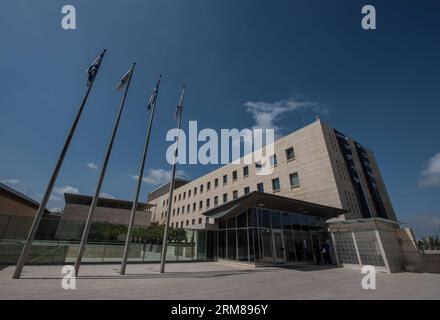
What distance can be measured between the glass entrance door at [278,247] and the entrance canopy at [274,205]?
212 centimetres

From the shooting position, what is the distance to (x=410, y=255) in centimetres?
1484

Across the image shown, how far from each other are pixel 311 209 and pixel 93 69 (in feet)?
61.5

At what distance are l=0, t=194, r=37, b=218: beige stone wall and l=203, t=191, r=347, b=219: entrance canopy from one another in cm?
2089

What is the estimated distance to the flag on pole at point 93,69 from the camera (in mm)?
11141

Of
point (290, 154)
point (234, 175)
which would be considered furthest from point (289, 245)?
point (234, 175)

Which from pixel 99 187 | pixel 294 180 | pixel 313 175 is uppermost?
pixel 294 180

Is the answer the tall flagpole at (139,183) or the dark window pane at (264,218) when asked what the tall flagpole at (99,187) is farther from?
the dark window pane at (264,218)

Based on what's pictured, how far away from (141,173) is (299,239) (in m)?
14.6

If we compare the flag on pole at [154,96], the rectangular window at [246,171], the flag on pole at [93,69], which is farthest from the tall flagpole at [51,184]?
the rectangular window at [246,171]

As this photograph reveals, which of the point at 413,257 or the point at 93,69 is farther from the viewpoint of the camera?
the point at 413,257

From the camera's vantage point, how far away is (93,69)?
37.3 ft

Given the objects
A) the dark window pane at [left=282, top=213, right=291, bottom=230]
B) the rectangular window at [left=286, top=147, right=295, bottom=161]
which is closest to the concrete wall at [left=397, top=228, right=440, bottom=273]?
the dark window pane at [left=282, top=213, right=291, bottom=230]

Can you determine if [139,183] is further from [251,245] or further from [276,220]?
[276,220]

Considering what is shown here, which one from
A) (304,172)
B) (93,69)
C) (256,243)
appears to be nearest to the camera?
(93,69)
